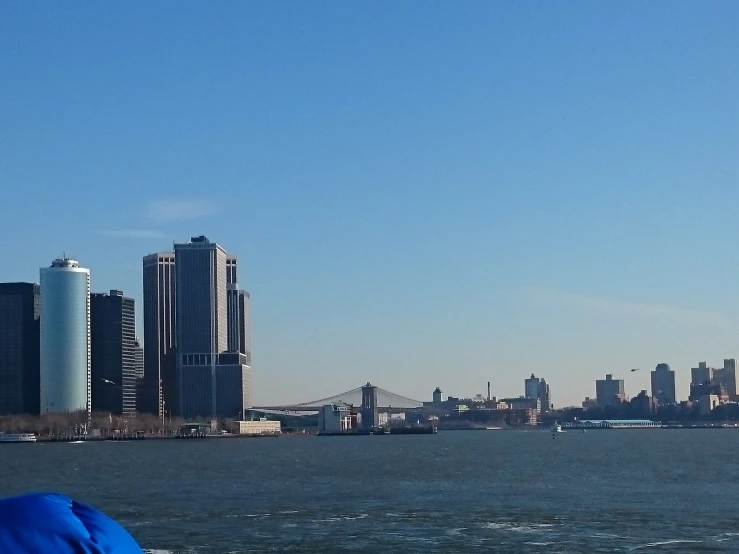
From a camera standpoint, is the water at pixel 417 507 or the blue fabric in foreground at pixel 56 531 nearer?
the blue fabric in foreground at pixel 56 531

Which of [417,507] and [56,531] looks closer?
[56,531]

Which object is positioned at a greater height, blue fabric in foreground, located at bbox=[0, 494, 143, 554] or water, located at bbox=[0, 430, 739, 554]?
blue fabric in foreground, located at bbox=[0, 494, 143, 554]

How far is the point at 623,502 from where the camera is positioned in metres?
48.6

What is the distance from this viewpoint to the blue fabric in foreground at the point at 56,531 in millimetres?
2242

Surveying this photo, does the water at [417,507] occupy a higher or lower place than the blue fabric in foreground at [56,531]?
lower

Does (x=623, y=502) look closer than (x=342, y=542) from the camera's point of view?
No

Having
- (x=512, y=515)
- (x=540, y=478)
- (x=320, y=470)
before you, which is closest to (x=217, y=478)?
(x=320, y=470)

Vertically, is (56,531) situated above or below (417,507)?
above

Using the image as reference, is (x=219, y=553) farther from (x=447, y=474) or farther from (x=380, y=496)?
(x=447, y=474)

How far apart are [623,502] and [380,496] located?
34.5ft

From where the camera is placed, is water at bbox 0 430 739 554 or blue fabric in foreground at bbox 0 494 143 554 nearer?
blue fabric in foreground at bbox 0 494 143 554

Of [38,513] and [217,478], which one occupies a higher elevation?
[38,513]

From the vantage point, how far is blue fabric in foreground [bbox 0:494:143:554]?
2242 mm

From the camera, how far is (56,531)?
2277 mm
